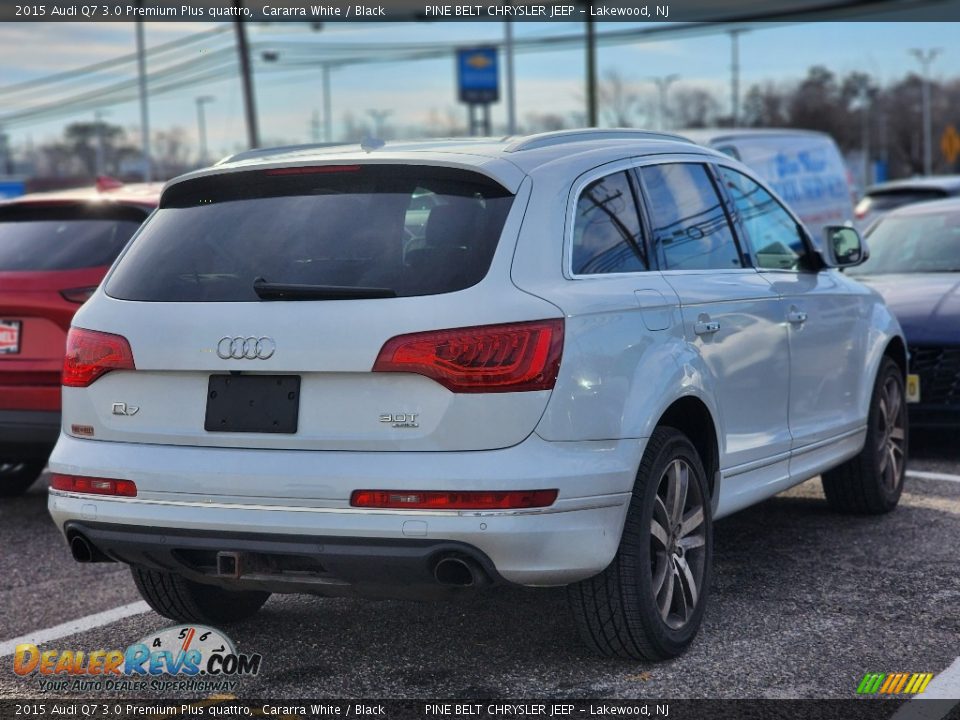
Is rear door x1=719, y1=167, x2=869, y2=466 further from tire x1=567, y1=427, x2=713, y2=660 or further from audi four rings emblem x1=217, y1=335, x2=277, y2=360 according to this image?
audi four rings emblem x1=217, y1=335, x2=277, y2=360

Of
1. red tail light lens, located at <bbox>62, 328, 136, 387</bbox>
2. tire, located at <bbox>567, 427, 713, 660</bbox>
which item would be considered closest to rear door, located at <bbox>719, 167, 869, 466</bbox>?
tire, located at <bbox>567, 427, 713, 660</bbox>

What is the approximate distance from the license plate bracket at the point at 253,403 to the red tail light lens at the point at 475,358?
11.8 inches

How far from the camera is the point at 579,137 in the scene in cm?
486

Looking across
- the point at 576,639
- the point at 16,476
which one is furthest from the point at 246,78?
the point at 576,639

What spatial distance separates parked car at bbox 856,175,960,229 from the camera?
1700 cm

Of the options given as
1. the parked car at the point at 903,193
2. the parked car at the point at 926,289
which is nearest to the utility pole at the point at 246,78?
the parked car at the point at 903,193

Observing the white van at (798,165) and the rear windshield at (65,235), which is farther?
the white van at (798,165)

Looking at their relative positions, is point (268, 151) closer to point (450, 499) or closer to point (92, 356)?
point (92, 356)

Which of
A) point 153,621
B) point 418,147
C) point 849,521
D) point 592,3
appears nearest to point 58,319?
point 153,621

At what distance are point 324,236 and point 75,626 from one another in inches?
77.8

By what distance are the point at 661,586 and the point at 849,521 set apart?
252 cm

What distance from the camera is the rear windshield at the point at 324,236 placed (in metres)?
3.99

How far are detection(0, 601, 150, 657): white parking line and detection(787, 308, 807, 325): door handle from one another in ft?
9.21

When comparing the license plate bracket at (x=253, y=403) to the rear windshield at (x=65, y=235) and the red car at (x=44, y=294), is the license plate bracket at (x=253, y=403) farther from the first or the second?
the rear windshield at (x=65, y=235)
